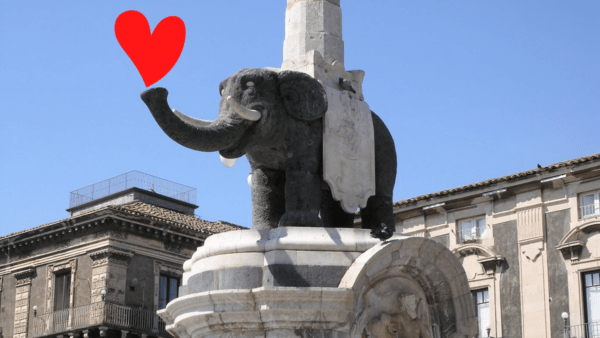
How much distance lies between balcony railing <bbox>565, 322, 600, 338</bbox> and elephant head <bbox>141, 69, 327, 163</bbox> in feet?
75.2

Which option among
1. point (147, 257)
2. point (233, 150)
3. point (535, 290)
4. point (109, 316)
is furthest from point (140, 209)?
point (233, 150)

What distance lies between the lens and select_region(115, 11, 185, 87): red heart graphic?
11875mm

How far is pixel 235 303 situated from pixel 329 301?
2.86 ft

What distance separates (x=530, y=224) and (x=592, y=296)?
301 centimetres

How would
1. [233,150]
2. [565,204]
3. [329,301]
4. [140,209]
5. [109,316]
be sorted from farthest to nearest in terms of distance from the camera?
[140,209] < [109,316] < [565,204] < [233,150] < [329,301]

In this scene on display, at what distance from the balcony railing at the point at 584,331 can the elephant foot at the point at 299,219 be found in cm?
2297

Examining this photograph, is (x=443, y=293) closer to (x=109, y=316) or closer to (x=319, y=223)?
(x=319, y=223)

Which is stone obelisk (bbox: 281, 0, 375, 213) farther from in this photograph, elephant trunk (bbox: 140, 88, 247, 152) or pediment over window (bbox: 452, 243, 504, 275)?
pediment over window (bbox: 452, 243, 504, 275)

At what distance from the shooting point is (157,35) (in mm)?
11969

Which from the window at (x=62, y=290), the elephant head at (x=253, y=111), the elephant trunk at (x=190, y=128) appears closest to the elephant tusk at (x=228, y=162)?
the elephant head at (x=253, y=111)

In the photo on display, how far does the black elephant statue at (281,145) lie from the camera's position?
12.2 metres

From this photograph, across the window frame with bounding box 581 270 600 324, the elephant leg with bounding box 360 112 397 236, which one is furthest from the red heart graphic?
the window frame with bounding box 581 270 600 324

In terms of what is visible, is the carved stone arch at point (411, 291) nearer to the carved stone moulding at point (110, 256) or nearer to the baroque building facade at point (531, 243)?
the baroque building facade at point (531, 243)

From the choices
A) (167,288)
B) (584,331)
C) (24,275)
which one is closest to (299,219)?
(584,331)
